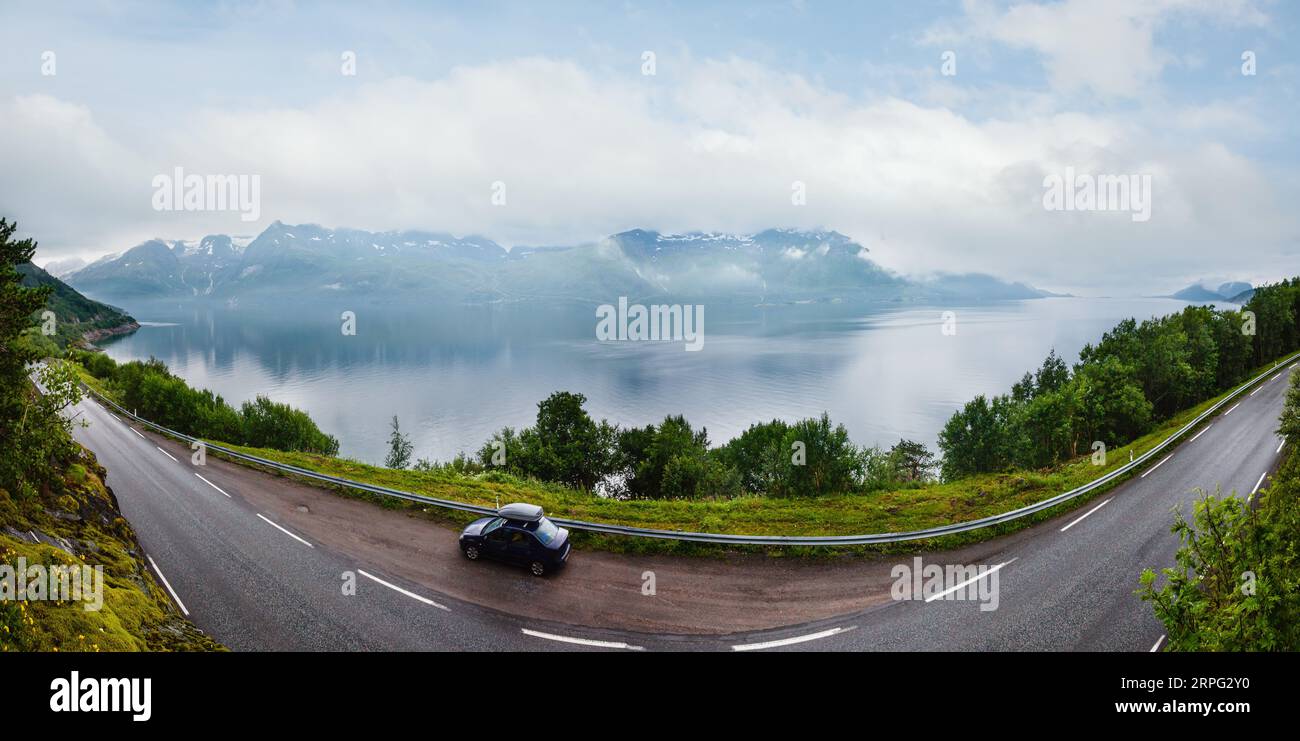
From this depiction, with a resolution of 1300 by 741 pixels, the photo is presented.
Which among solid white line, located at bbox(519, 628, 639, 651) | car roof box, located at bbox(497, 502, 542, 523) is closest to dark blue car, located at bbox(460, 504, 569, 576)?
car roof box, located at bbox(497, 502, 542, 523)

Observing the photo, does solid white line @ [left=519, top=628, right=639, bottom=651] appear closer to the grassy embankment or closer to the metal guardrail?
the metal guardrail

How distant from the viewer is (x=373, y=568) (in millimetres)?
17219

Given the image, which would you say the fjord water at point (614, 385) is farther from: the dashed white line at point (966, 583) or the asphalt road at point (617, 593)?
the dashed white line at point (966, 583)

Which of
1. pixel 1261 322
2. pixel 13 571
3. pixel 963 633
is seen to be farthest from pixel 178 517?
pixel 1261 322

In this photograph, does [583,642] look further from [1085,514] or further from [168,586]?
[1085,514]

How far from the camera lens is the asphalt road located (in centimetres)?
1345

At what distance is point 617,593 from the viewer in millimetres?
15461

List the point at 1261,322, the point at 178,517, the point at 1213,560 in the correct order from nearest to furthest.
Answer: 1. the point at 1213,560
2. the point at 178,517
3. the point at 1261,322

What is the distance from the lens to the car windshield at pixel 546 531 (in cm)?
1681

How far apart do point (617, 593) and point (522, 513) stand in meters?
4.22
